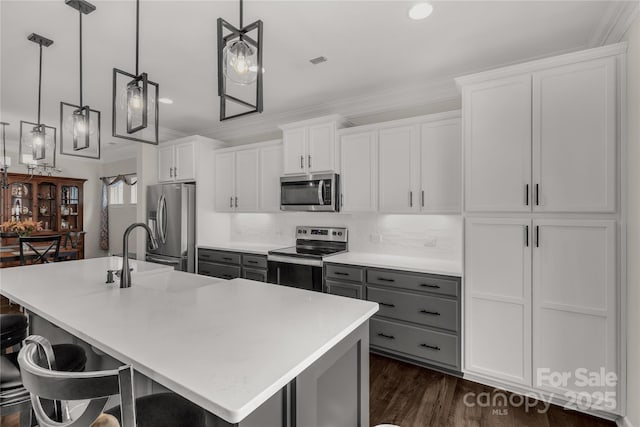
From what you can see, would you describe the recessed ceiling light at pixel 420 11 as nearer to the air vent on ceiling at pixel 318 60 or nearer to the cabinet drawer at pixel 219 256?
the air vent on ceiling at pixel 318 60

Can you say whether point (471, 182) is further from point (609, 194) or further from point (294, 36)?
point (294, 36)

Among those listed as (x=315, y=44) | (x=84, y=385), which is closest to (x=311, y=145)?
(x=315, y=44)

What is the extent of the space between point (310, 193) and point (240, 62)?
236 cm

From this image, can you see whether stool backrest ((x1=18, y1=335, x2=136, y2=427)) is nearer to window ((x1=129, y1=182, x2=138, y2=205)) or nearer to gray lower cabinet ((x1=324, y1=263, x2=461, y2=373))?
gray lower cabinet ((x1=324, y1=263, x2=461, y2=373))

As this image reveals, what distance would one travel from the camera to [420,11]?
2023 mm

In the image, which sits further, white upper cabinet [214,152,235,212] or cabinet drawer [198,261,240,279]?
white upper cabinet [214,152,235,212]

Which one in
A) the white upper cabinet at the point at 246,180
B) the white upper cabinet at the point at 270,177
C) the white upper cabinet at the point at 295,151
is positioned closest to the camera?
the white upper cabinet at the point at 295,151

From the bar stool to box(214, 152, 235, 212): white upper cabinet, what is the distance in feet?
9.59

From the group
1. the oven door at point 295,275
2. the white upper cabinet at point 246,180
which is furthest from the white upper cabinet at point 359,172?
the white upper cabinet at point 246,180

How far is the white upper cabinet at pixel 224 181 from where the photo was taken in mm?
4493

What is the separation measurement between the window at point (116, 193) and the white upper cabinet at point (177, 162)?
9.68 ft

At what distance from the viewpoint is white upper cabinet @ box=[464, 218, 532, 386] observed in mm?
2256

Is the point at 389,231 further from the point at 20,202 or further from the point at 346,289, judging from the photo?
the point at 20,202

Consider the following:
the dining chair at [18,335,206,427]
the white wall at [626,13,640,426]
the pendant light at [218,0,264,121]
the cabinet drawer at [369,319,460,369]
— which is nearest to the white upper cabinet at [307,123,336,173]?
the cabinet drawer at [369,319,460,369]
